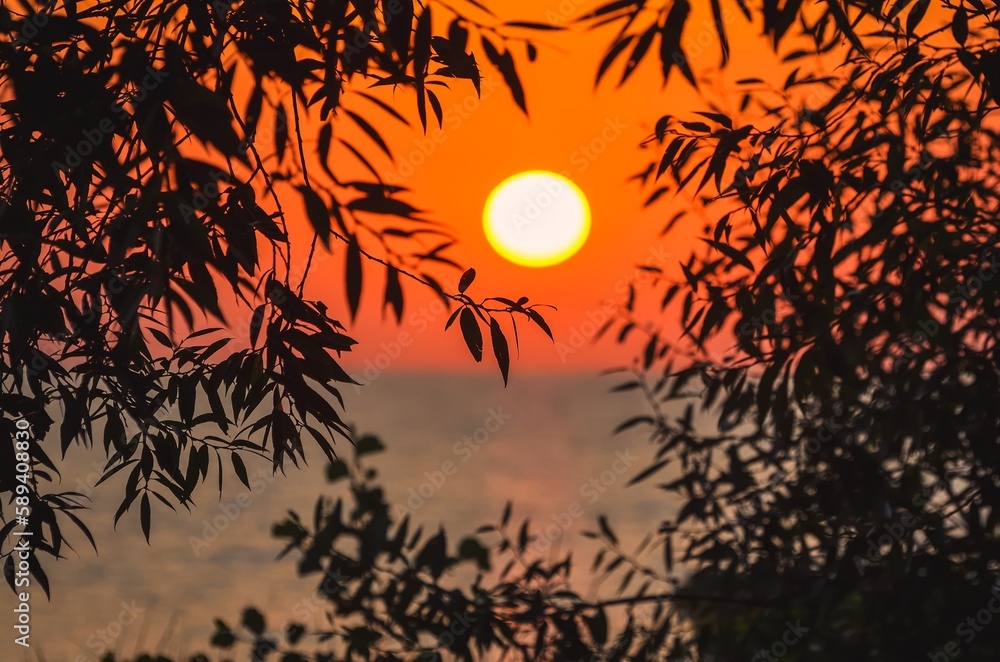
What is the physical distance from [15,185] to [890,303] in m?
1.87

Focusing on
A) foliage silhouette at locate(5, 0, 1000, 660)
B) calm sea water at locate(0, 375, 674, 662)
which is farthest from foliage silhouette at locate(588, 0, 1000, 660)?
calm sea water at locate(0, 375, 674, 662)

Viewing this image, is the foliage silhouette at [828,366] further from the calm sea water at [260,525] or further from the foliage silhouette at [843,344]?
the calm sea water at [260,525]

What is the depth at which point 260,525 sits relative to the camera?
13836 mm

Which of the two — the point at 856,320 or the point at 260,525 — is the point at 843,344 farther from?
the point at 260,525

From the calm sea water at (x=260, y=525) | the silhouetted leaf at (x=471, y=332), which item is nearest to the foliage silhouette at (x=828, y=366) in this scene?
the silhouetted leaf at (x=471, y=332)

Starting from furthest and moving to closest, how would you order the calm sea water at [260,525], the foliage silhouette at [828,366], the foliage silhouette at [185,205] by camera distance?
the calm sea water at [260,525], the foliage silhouette at [828,366], the foliage silhouette at [185,205]

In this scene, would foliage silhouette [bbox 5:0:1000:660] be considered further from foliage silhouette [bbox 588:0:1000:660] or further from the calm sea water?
the calm sea water

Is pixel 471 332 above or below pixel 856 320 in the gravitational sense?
below

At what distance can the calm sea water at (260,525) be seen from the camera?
26.5 ft

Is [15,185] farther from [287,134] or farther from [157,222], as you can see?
[287,134]

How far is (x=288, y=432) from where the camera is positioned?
1666 millimetres

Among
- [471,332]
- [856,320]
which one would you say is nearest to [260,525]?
[856,320]

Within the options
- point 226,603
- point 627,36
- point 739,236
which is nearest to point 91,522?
point 226,603

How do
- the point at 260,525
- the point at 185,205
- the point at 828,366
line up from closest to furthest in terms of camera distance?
1. the point at 185,205
2. the point at 828,366
3. the point at 260,525
